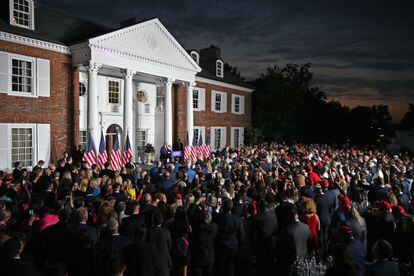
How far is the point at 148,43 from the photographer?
63.6 feet

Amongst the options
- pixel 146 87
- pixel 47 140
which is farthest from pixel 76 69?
pixel 146 87

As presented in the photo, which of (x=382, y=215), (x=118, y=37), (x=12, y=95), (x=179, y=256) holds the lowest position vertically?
(x=179, y=256)

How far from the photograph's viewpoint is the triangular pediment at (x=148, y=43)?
56.5ft

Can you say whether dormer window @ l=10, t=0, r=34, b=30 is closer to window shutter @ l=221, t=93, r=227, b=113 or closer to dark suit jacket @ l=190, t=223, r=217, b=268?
dark suit jacket @ l=190, t=223, r=217, b=268

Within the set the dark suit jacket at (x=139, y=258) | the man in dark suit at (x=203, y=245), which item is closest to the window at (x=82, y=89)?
the man in dark suit at (x=203, y=245)

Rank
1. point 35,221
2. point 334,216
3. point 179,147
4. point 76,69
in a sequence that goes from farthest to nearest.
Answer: point 179,147 < point 76,69 < point 334,216 < point 35,221

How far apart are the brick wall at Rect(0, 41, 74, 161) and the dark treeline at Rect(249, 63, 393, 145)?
20.2m

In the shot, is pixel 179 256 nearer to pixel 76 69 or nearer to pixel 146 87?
pixel 76 69

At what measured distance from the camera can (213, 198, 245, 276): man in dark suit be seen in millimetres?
5457

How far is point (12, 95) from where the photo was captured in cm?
1431

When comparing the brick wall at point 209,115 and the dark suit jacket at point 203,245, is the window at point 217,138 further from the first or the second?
the dark suit jacket at point 203,245

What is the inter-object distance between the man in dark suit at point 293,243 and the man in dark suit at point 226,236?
0.83m

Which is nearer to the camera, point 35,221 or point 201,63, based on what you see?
point 35,221

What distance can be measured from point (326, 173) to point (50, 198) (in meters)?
9.22
